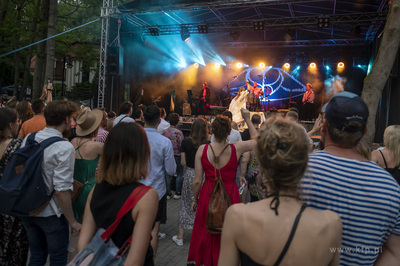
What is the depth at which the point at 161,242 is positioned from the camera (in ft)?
15.4

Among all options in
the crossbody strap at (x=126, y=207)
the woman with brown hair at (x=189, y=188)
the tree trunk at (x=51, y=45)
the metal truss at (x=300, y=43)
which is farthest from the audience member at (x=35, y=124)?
the metal truss at (x=300, y=43)

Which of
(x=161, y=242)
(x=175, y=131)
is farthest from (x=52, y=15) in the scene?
(x=161, y=242)

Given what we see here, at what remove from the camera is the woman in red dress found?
3275 millimetres

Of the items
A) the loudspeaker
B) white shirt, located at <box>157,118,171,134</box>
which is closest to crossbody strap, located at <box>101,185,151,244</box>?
white shirt, located at <box>157,118,171,134</box>

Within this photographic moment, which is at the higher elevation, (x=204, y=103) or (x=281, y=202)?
(x=204, y=103)

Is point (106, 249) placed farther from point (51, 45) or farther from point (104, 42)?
point (104, 42)

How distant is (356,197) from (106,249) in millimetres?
1244

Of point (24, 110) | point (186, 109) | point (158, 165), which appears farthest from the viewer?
point (186, 109)

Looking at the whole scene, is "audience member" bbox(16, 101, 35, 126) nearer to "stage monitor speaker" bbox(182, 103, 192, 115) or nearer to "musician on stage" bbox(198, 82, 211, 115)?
"stage monitor speaker" bbox(182, 103, 192, 115)

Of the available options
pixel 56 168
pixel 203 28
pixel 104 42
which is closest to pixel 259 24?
pixel 203 28

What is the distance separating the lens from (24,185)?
2490 millimetres

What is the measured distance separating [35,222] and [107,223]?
1.30 meters

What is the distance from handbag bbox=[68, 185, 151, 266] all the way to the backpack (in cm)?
119

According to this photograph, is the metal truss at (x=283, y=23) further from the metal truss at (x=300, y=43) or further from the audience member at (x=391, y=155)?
the audience member at (x=391, y=155)
